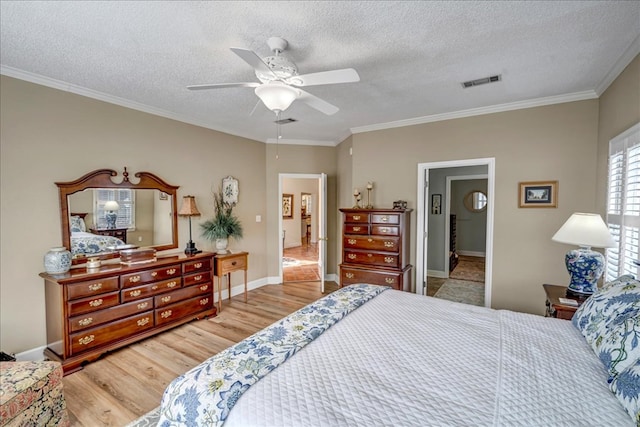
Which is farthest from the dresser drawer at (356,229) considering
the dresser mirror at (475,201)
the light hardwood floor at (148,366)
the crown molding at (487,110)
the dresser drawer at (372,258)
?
the dresser mirror at (475,201)

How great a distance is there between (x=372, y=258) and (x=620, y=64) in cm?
295

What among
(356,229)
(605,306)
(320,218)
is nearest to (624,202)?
(605,306)

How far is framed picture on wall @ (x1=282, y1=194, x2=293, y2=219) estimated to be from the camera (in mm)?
9211

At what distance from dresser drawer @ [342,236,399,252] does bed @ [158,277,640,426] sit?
6.51 ft

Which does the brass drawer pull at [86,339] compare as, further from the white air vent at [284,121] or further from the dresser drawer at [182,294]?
the white air vent at [284,121]

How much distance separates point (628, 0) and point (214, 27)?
8.19 ft

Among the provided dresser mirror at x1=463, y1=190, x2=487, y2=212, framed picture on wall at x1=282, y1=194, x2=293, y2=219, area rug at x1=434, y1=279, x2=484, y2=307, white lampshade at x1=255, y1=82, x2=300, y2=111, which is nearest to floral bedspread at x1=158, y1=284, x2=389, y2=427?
white lampshade at x1=255, y1=82, x2=300, y2=111

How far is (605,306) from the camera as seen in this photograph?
1.46m

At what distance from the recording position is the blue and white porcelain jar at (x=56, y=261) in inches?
102

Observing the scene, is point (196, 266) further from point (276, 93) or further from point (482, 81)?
point (482, 81)

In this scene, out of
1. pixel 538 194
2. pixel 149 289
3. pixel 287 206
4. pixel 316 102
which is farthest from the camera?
pixel 287 206

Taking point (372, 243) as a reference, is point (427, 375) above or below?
below

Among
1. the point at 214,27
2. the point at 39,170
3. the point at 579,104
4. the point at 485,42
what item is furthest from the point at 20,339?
the point at 579,104

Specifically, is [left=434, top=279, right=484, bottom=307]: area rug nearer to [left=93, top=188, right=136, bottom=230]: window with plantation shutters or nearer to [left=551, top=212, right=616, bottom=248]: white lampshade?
[left=551, top=212, right=616, bottom=248]: white lampshade
